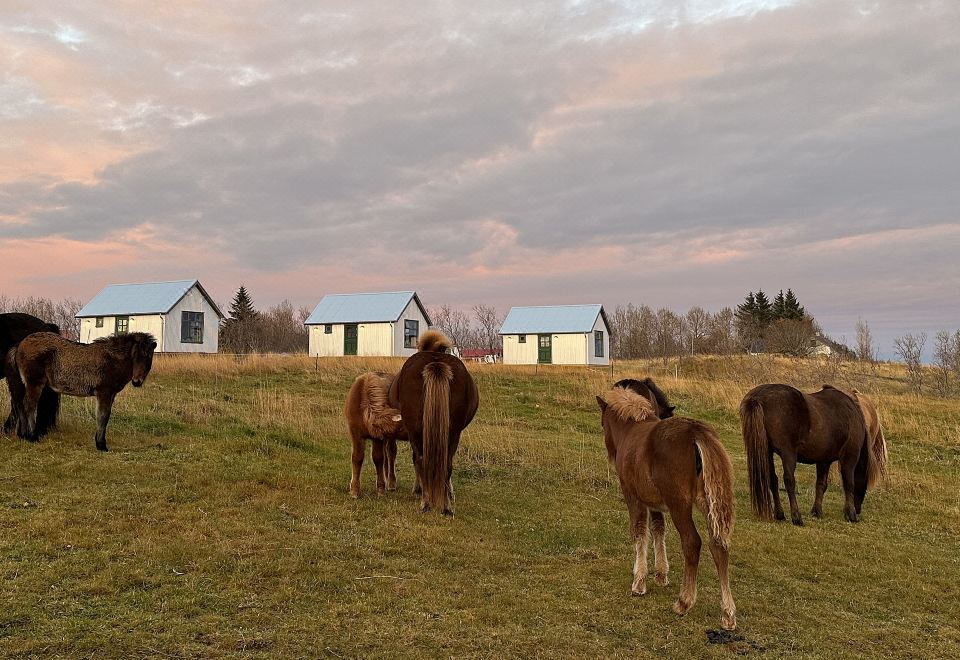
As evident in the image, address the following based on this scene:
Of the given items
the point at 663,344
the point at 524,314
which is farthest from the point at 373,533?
the point at 663,344

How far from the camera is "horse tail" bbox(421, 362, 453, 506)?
24.4 feet

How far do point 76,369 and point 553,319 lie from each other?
39517mm

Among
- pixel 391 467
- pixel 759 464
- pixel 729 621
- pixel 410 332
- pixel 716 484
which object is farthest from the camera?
pixel 410 332

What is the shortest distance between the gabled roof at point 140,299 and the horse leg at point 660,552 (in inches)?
1425

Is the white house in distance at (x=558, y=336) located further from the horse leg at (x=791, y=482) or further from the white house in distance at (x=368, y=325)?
the horse leg at (x=791, y=482)

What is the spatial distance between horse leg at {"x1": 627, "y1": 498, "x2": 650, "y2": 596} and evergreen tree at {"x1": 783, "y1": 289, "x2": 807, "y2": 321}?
76.8 meters

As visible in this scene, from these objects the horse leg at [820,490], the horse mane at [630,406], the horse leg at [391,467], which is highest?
the horse mane at [630,406]

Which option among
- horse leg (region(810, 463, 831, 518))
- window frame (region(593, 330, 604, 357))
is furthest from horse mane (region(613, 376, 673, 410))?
window frame (region(593, 330, 604, 357))

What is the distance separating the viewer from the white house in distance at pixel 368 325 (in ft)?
136

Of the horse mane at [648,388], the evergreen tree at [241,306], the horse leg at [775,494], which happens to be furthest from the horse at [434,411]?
the evergreen tree at [241,306]

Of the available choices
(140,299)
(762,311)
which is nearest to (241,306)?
(140,299)

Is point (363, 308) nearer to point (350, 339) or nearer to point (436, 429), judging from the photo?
point (350, 339)

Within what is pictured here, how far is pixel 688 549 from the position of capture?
4.85 metres

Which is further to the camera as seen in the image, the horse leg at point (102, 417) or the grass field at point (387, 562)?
the horse leg at point (102, 417)
